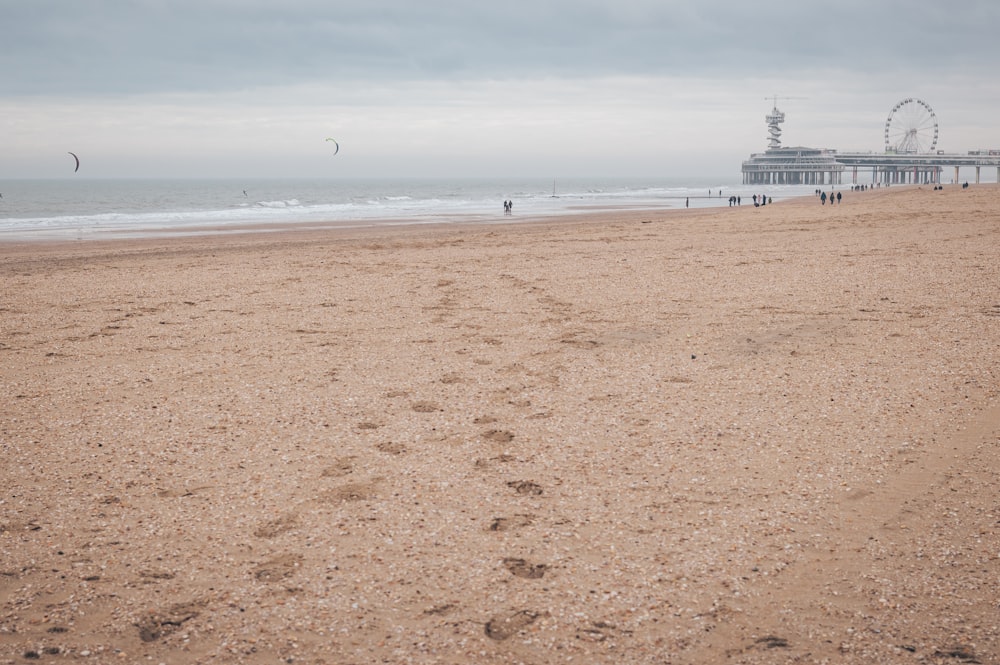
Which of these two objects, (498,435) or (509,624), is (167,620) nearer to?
(509,624)

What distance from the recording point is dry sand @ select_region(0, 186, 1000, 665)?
2928 millimetres

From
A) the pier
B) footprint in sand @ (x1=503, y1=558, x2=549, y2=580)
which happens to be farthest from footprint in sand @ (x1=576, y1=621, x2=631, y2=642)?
the pier

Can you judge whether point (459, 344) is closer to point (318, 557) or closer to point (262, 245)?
point (318, 557)

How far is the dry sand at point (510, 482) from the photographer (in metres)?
2.93

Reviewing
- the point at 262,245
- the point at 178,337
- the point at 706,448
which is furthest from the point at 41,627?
the point at 262,245

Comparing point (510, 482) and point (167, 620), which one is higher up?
point (510, 482)

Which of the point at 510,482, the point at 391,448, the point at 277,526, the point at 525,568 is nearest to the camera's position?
the point at 525,568

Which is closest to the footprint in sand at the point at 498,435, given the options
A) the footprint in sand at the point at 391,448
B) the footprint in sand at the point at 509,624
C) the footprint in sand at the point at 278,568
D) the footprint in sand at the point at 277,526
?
the footprint in sand at the point at 391,448

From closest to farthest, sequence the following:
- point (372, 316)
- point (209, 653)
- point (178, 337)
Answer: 1. point (209, 653)
2. point (178, 337)
3. point (372, 316)

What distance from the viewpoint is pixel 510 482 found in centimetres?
418

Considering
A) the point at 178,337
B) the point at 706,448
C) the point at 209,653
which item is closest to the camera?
the point at 209,653

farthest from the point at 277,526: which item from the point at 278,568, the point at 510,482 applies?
the point at 510,482

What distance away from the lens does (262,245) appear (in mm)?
20062

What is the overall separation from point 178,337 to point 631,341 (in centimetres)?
458
